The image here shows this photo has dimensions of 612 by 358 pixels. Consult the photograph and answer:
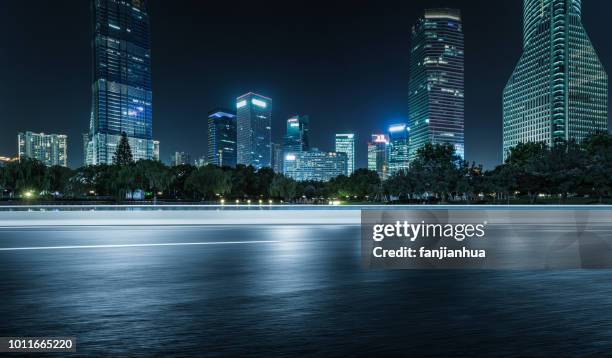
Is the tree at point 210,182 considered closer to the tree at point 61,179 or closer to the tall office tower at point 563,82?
the tree at point 61,179

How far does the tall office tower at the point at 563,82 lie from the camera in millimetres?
183375

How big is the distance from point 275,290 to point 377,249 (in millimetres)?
5282

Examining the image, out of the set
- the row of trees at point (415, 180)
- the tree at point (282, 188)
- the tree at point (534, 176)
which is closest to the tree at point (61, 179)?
the row of trees at point (415, 180)

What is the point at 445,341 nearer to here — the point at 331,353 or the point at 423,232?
the point at 331,353

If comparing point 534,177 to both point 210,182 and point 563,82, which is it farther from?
point 563,82

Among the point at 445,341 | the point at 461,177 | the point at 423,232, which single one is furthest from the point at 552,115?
the point at 445,341

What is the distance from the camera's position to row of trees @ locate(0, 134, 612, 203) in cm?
6025

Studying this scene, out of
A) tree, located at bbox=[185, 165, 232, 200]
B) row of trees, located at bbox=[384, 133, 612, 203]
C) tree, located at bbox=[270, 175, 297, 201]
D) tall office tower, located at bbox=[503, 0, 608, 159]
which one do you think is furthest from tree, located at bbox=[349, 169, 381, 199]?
tall office tower, located at bbox=[503, 0, 608, 159]

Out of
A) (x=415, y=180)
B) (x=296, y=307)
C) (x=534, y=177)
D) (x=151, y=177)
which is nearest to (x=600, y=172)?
(x=534, y=177)

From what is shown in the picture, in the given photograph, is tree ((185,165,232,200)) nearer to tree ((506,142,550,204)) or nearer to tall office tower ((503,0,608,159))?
tree ((506,142,550,204))

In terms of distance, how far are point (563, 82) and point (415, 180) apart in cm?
14549

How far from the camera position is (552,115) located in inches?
7224

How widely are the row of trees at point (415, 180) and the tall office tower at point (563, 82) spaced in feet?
358

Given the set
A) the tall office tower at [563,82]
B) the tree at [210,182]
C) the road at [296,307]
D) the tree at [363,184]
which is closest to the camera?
the road at [296,307]
